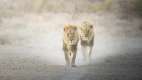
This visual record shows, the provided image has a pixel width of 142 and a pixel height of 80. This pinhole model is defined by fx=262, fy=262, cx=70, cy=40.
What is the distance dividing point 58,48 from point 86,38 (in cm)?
30

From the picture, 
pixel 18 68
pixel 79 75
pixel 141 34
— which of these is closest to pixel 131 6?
pixel 141 34

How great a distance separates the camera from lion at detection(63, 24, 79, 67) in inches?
105

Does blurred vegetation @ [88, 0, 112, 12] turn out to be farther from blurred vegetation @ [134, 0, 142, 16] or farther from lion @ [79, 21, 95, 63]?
blurred vegetation @ [134, 0, 142, 16]

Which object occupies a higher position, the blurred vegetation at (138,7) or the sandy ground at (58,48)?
the blurred vegetation at (138,7)

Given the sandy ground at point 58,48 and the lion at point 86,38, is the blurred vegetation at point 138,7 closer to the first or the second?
the sandy ground at point 58,48

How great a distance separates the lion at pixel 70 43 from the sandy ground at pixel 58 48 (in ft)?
0.17

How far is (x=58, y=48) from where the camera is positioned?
266 cm

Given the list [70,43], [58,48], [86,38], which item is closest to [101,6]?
[86,38]

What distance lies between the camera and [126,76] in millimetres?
2701

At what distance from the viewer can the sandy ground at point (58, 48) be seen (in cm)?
264

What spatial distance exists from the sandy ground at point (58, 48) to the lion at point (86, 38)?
0.14 ft

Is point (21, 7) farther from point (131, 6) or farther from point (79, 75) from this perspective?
point (131, 6)

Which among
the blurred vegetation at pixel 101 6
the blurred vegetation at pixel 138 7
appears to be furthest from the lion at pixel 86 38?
the blurred vegetation at pixel 138 7

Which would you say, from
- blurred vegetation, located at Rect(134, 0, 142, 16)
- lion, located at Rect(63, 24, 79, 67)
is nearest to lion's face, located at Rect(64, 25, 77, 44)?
lion, located at Rect(63, 24, 79, 67)
